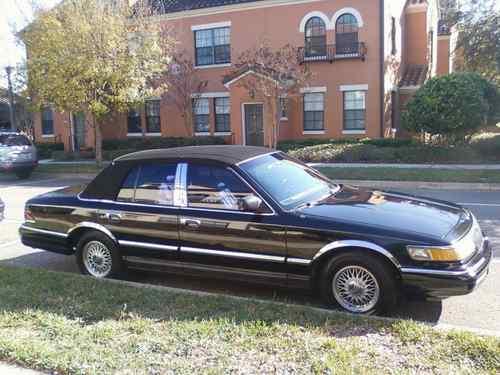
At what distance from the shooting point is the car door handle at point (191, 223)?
535cm

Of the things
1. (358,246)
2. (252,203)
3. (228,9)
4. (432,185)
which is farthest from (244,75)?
(358,246)

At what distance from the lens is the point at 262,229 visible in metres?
5.00

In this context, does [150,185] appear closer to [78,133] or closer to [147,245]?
[147,245]

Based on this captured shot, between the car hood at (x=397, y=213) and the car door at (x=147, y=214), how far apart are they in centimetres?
151

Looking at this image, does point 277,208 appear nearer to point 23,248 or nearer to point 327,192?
point 327,192

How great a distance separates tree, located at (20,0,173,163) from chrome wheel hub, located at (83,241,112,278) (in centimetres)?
1258

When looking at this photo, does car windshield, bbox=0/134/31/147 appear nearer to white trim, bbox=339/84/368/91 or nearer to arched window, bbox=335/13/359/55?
white trim, bbox=339/84/368/91

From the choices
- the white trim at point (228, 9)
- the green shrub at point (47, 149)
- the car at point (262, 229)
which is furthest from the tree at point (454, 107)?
the green shrub at point (47, 149)

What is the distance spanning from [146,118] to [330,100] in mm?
9941

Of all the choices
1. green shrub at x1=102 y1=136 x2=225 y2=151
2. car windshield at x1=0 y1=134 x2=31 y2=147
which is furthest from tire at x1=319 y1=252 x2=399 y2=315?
green shrub at x1=102 y1=136 x2=225 y2=151

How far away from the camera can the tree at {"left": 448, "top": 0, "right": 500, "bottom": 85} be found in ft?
97.4

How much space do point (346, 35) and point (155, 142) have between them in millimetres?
10317

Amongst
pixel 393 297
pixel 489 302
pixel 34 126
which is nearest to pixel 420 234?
pixel 393 297

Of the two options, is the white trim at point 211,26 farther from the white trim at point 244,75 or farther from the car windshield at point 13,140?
the car windshield at point 13,140
